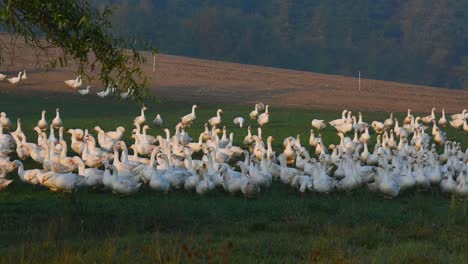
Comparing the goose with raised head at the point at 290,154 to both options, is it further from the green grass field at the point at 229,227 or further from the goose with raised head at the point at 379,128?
the goose with raised head at the point at 379,128

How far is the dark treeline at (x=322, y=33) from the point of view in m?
98.6

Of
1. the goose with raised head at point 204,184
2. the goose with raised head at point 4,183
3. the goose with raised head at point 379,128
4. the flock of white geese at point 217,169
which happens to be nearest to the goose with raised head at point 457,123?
the goose with raised head at point 379,128

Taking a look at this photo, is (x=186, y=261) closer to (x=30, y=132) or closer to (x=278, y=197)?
(x=278, y=197)

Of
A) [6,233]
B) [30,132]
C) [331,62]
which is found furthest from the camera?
[331,62]

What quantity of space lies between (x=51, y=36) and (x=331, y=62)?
296 feet

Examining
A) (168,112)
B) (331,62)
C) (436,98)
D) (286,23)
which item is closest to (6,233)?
(168,112)

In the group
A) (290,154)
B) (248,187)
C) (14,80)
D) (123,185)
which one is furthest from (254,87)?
(123,185)

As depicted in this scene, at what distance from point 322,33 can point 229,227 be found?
9779 cm

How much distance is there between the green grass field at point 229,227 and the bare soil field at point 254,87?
27360 mm

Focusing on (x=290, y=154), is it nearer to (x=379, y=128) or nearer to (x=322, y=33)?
(x=379, y=128)

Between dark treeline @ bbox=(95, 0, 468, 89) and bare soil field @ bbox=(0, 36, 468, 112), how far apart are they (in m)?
25.4

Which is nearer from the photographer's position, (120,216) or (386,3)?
(120,216)

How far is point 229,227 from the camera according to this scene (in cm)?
1510

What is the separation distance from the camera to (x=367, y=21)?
117188 millimetres
